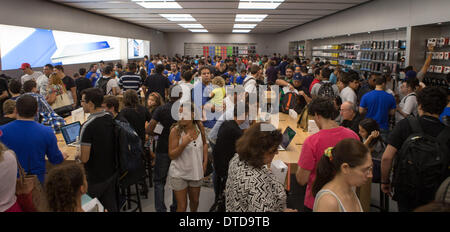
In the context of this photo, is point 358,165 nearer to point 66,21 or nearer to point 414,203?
point 414,203

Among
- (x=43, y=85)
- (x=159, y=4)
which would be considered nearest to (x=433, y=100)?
(x=43, y=85)

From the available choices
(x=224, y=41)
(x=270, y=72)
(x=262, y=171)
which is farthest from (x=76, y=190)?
(x=224, y=41)

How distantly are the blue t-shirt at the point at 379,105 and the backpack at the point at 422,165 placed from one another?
2.03 meters

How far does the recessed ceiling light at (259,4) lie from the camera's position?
29.9ft

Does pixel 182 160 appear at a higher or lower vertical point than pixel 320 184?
lower

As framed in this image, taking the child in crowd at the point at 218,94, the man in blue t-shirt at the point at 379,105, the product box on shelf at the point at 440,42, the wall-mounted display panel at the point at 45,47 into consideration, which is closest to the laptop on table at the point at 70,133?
the child in crowd at the point at 218,94

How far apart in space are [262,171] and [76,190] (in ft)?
3.44

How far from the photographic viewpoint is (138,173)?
3283mm

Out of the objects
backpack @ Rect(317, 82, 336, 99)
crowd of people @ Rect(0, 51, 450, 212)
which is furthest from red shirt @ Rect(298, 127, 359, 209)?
backpack @ Rect(317, 82, 336, 99)

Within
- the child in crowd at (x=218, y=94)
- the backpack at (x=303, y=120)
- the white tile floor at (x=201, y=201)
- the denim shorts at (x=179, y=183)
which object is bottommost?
the white tile floor at (x=201, y=201)

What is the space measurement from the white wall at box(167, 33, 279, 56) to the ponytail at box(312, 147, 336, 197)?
23.8 meters

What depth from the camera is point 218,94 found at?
5484 millimetres

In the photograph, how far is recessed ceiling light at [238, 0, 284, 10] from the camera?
9.12 m

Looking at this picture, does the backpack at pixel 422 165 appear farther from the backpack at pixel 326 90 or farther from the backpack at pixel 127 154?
the backpack at pixel 326 90
